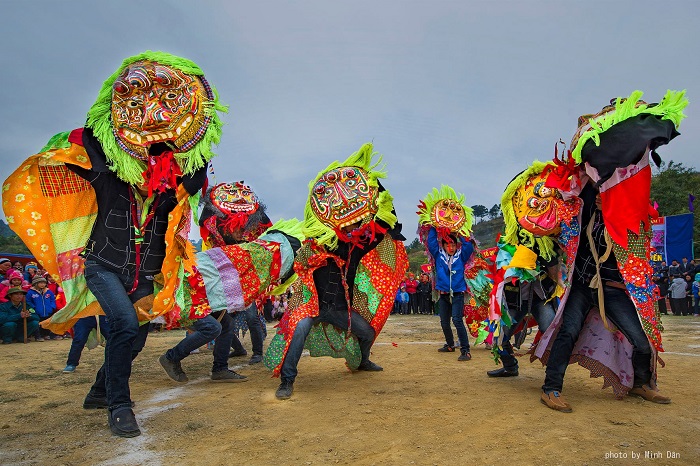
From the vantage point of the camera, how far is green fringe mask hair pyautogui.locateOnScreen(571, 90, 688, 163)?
359 centimetres

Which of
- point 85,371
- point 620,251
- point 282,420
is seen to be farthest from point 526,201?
point 85,371

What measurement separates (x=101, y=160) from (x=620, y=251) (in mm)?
4014

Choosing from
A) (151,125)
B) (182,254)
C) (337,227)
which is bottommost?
(182,254)

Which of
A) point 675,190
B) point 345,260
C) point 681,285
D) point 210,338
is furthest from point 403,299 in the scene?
point 675,190

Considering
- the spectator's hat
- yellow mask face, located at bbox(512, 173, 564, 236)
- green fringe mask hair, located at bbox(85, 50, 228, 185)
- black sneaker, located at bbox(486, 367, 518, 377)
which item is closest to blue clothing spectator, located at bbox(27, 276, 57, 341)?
the spectator's hat

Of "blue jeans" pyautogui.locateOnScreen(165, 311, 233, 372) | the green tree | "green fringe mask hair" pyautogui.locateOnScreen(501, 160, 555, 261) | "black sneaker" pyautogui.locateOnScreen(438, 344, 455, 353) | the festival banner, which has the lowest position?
"black sneaker" pyautogui.locateOnScreen(438, 344, 455, 353)

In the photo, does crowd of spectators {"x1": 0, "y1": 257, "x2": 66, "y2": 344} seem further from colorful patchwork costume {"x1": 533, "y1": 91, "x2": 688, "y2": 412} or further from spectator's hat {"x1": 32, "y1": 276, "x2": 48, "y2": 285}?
colorful patchwork costume {"x1": 533, "y1": 91, "x2": 688, "y2": 412}

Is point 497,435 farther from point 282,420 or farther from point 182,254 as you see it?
point 182,254

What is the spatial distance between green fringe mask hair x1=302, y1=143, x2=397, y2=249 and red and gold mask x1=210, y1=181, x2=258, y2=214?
1700mm

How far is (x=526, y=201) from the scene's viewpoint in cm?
479

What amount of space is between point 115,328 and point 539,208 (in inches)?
144

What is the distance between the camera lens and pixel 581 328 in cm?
420

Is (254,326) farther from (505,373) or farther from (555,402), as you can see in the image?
(555,402)

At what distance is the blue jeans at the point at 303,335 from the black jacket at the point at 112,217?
1.59m
